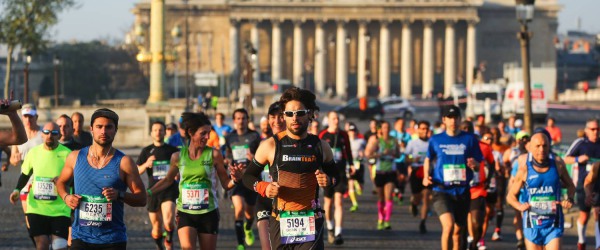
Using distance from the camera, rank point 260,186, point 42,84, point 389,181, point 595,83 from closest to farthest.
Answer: point 260,186, point 389,181, point 42,84, point 595,83

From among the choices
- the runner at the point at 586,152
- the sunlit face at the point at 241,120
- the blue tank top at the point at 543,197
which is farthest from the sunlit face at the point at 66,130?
the runner at the point at 586,152

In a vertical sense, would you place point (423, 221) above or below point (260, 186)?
below

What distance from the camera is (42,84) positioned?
92.1 meters

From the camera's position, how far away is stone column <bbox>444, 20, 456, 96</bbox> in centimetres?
13425

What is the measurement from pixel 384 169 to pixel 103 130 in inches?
471

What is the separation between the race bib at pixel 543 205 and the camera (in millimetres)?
13109

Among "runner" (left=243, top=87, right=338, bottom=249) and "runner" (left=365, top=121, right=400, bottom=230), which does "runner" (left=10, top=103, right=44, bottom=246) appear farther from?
"runner" (left=365, top=121, right=400, bottom=230)

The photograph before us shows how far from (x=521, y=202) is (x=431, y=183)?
1823mm

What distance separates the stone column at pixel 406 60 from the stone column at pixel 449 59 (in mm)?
3421

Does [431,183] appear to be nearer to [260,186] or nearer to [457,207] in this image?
[457,207]

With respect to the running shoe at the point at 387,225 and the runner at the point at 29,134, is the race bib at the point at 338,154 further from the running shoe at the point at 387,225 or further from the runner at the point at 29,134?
the runner at the point at 29,134

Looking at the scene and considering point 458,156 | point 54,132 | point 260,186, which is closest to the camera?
point 260,186

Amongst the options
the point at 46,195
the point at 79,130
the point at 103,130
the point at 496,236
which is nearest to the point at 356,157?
the point at 496,236

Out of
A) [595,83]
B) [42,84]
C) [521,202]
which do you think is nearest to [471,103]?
[42,84]
